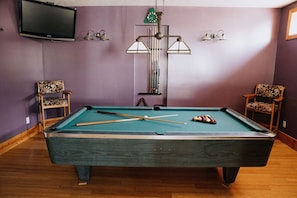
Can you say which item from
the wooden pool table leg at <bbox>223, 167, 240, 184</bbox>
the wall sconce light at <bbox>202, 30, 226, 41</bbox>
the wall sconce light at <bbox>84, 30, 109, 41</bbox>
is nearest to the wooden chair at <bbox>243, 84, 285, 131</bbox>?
the wall sconce light at <bbox>202, 30, 226, 41</bbox>

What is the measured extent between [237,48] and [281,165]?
2.35 meters

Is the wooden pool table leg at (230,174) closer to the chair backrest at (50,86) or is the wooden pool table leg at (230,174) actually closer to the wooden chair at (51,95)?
the wooden chair at (51,95)

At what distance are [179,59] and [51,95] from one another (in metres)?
2.79

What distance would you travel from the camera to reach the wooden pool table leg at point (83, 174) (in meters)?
2.19

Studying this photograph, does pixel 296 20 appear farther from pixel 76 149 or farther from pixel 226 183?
pixel 76 149

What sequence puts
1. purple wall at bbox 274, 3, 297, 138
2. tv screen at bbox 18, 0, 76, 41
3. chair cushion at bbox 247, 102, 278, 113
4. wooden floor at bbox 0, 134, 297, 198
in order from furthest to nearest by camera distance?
chair cushion at bbox 247, 102, 278, 113 < purple wall at bbox 274, 3, 297, 138 < tv screen at bbox 18, 0, 76, 41 < wooden floor at bbox 0, 134, 297, 198

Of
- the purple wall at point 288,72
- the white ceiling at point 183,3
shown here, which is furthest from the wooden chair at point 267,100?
the white ceiling at point 183,3

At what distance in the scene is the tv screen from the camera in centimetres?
334

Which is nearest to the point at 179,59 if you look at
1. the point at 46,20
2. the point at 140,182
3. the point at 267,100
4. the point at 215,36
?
the point at 215,36

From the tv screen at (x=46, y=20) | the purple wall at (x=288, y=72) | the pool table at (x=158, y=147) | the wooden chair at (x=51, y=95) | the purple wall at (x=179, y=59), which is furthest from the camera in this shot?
the purple wall at (x=179, y=59)

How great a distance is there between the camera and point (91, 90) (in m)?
4.36

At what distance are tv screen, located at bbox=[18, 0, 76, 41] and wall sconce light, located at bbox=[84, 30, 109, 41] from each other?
286mm

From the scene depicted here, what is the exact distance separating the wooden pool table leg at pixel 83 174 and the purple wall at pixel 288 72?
331 centimetres

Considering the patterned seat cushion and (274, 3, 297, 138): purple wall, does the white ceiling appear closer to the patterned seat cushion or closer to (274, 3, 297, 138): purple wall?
(274, 3, 297, 138): purple wall
